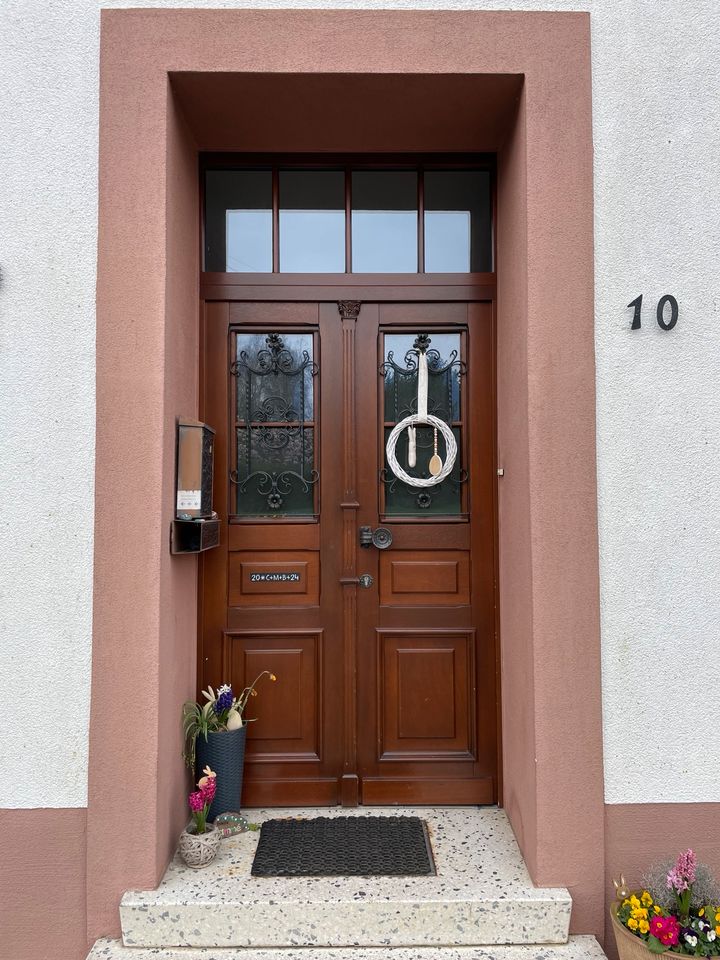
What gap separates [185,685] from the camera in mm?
3059

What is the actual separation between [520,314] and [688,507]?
1030mm

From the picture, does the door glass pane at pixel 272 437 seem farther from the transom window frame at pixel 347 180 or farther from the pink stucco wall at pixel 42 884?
Result: the pink stucco wall at pixel 42 884

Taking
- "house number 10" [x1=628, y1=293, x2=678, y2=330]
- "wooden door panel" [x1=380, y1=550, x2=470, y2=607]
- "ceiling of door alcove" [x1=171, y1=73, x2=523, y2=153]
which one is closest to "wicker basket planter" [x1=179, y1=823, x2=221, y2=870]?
"wooden door panel" [x1=380, y1=550, x2=470, y2=607]

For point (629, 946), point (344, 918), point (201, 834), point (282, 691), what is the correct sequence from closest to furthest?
point (629, 946) → point (344, 918) → point (201, 834) → point (282, 691)

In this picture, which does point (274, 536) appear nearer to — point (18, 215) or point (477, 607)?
point (477, 607)

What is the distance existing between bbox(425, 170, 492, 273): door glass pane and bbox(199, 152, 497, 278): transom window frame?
32 millimetres

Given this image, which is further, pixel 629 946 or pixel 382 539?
pixel 382 539

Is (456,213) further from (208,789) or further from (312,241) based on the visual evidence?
(208,789)

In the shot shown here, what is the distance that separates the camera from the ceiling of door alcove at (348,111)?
110 inches

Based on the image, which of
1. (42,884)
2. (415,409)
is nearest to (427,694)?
(415,409)

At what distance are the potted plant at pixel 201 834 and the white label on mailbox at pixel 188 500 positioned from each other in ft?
3.63

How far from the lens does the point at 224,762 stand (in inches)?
118

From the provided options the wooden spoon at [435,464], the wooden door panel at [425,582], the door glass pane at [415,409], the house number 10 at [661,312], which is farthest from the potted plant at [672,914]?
the house number 10 at [661,312]

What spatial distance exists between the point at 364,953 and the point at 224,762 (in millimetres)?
925
